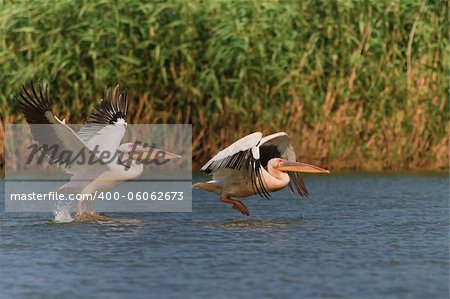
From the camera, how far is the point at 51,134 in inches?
381

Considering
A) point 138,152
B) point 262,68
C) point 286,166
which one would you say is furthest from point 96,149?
point 262,68

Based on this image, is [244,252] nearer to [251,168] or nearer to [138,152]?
[251,168]

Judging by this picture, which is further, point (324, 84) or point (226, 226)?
point (324, 84)

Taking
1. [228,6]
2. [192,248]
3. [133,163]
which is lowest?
[192,248]

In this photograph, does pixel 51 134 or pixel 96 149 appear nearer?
pixel 51 134

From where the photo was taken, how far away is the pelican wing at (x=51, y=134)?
9.35m

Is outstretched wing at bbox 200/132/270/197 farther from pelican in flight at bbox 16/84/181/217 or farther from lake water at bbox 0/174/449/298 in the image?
pelican in flight at bbox 16/84/181/217

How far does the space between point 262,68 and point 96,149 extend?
483cm

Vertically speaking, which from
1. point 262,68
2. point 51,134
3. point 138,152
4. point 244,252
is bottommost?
point 244,252

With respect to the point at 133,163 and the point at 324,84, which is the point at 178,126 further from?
the point at 133,163

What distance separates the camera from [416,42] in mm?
14766

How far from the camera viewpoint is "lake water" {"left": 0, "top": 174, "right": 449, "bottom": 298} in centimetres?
674

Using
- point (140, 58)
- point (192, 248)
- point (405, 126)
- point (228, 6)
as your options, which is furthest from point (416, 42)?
point (192, 248)

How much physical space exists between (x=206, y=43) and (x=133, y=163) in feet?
14.5
